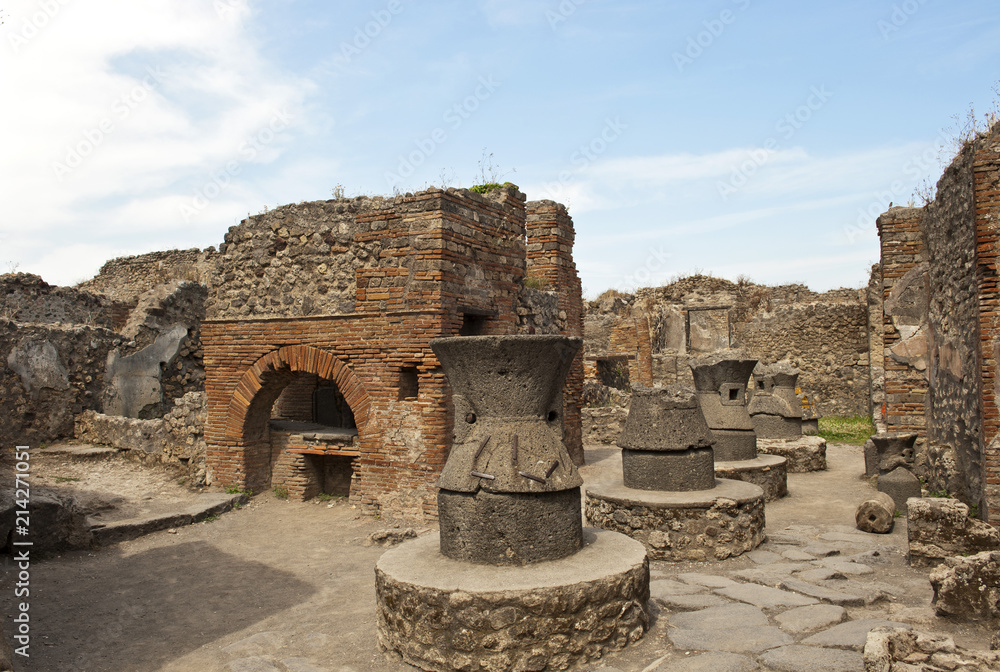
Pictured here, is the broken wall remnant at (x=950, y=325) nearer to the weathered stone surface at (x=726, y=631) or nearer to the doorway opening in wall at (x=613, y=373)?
the weathered stone surface at (x=726, y=631)

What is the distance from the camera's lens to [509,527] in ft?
14.0

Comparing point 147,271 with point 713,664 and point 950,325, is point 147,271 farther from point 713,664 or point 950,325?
point 713,664

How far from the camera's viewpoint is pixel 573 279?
13.4m

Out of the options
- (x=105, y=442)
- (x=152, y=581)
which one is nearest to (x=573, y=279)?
(x=105, y=442)

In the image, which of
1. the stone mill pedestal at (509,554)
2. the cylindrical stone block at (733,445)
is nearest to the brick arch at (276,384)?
the stone mill pedestal at (509,554)

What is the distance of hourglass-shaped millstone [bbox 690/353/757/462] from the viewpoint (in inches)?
364

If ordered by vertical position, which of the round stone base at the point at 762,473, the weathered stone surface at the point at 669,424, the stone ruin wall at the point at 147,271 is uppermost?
the stone ruin wall at the point at 147,271

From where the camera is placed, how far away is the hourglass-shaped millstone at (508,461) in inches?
169

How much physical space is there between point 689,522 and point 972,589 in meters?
2.31

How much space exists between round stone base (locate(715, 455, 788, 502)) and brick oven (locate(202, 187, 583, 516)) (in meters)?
3.23

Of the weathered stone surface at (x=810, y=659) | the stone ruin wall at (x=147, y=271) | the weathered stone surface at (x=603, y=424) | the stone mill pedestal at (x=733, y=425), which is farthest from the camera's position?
the stone ruin wall at (x=147, y=271)

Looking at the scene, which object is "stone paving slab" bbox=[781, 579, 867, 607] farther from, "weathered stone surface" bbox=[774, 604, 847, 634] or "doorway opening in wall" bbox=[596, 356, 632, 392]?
"doorway opening in wall" bbox=[596, 356, 632, 392]

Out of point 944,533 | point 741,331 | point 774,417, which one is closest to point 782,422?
point 774,417

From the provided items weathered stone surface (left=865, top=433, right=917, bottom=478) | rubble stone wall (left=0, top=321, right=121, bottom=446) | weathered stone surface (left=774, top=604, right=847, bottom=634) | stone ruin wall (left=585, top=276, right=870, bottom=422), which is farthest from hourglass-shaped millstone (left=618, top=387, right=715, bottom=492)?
stone ruin wall (left=585, top=276, right=870, bottom=422)
